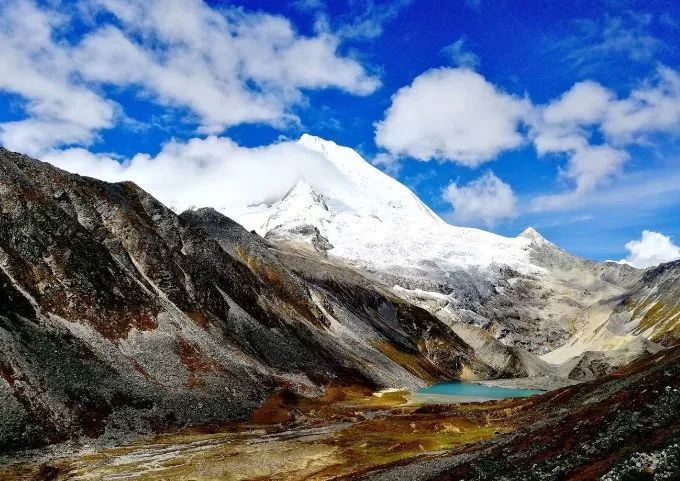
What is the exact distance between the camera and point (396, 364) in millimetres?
172625

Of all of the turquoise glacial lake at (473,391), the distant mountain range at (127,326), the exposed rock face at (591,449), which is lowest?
the turquoise glacial lake at (473,391)

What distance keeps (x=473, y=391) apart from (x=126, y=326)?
11049 centimetres

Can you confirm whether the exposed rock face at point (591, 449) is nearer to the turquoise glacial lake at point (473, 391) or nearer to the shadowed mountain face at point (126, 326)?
the shadowed mountain face at point (126, 326)

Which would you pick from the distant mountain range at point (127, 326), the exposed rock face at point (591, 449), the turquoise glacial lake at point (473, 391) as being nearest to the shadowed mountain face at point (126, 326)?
the distant mountain range at point (127, 326)

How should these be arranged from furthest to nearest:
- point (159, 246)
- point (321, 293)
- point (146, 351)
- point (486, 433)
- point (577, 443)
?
point (321, 293) → point (159, 246) → point (146, 351) → point (486, 433) → point (577, 443)

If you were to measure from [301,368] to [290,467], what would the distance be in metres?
64.8

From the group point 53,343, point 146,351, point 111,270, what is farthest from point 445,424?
point 111,270

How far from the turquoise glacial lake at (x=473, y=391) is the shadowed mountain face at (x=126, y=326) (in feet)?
36.3

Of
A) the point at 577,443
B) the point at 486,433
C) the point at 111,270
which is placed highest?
the point at 111,270

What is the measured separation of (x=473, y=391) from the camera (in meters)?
175

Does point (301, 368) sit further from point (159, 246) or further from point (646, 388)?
point (646, 388)

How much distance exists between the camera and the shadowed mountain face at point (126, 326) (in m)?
73.1

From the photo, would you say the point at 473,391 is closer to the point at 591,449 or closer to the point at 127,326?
the point at 127,326

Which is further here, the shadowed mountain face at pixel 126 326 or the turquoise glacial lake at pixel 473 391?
the turquoise glacial lake at pixel 473 391
